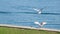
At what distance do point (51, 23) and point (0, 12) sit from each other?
0.43 m

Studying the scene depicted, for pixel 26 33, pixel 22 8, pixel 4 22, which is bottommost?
pixel 26 33

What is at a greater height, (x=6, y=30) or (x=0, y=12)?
(x=0, y=12)

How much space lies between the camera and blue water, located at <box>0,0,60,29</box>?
857 mm

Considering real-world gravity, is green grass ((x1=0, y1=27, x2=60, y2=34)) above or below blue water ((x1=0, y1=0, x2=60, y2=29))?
below

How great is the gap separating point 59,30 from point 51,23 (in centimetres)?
9

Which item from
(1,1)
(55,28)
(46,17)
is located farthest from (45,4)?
(1,1)

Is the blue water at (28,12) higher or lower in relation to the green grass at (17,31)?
higher

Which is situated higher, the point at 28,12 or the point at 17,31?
the point at 28,12

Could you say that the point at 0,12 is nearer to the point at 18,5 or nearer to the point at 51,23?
the point at 18,5

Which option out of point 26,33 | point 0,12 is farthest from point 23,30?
point 0,12

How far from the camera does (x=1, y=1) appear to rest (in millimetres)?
859

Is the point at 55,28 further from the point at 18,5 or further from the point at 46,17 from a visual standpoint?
the point at 18,5

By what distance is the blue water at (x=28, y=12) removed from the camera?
857mm

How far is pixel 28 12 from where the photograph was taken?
0.87 meters
